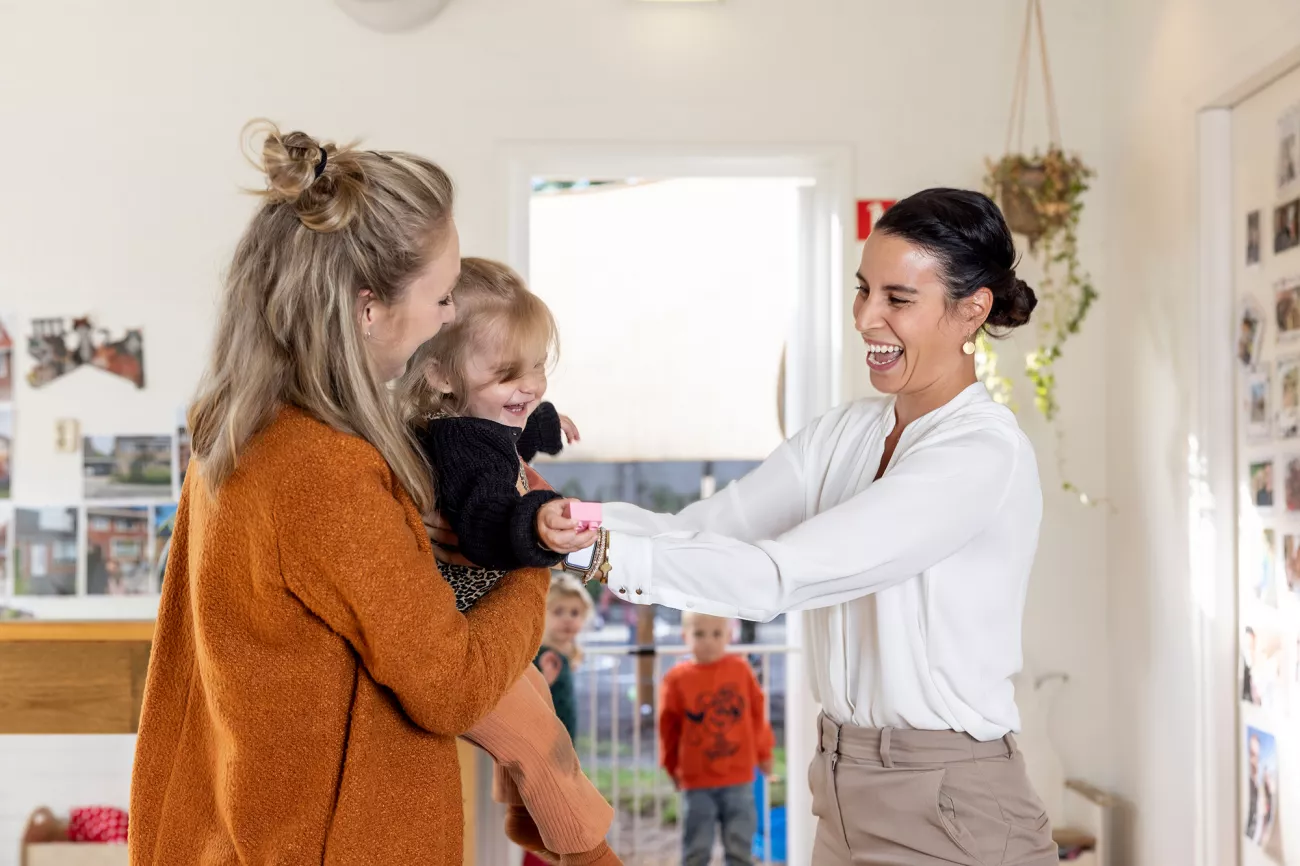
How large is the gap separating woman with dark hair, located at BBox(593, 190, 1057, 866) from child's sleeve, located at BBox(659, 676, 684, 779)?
1846mm

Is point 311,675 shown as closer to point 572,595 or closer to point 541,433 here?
point 541,433

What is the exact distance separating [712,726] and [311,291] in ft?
8.87

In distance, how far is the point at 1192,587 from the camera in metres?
2.75

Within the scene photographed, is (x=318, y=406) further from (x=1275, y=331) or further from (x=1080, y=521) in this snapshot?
(x=1080, y=521)

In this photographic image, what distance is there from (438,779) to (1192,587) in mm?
2114

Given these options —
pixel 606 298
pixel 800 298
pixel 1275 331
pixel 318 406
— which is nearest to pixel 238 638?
pixel 318 406

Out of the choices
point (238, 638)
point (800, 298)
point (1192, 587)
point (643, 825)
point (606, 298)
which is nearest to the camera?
point (238, 638)

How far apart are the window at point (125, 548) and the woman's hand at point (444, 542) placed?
7.09 ft

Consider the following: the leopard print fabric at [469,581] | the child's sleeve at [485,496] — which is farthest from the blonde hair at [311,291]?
the leopard print fabric at [469,581]

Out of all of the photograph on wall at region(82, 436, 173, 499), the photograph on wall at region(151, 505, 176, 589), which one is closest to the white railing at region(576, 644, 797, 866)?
the photograph on wall at region(151, 505, 176, 589)

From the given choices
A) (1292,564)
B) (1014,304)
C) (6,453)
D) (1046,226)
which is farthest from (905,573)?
(6,453)

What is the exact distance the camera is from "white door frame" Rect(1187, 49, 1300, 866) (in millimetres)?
2645

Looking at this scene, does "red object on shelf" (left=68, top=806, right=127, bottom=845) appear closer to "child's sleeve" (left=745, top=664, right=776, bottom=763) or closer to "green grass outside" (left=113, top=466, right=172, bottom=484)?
"green grass outside" (left=113, top=466, right=172, bottom=484)

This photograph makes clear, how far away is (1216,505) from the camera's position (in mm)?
2652
